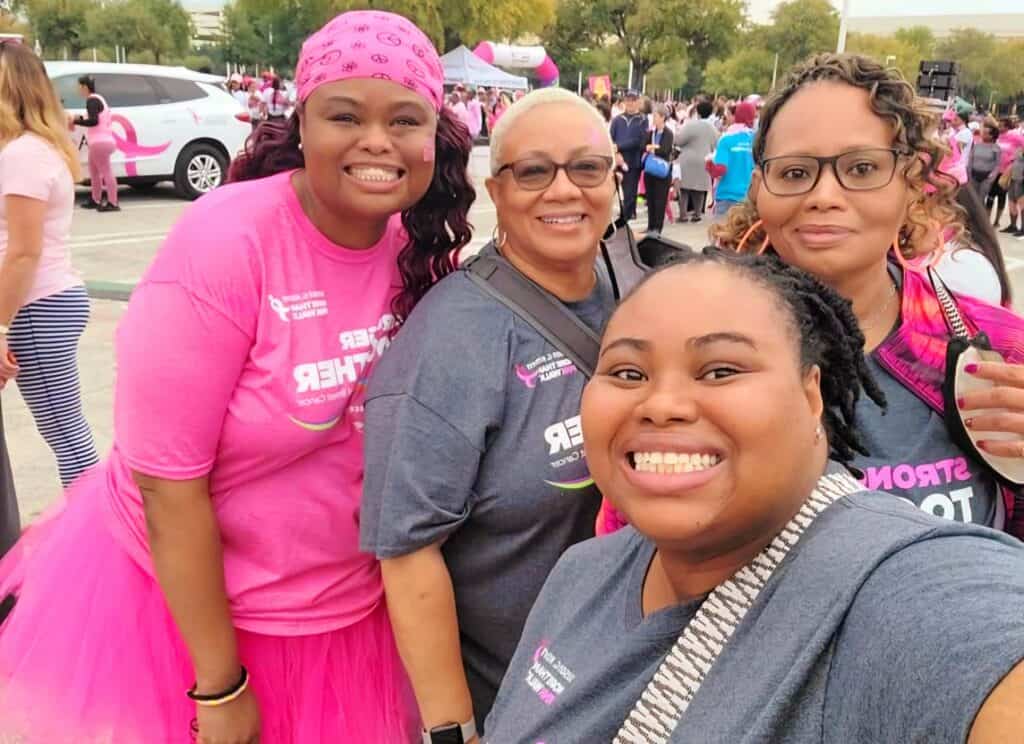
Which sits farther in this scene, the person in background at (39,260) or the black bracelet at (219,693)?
the person in background at (39,260)

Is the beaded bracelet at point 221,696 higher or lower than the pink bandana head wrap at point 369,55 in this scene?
lower

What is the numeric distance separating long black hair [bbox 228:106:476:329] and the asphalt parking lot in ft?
0.44

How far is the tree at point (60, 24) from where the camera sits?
44250mm

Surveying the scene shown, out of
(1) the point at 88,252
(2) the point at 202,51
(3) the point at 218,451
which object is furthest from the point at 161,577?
(2) the point at 202,51

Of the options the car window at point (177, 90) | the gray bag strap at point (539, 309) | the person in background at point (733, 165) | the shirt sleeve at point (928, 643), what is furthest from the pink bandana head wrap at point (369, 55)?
the car window at point (177, 90)

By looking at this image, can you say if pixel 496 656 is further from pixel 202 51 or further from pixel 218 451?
pixel 202 51

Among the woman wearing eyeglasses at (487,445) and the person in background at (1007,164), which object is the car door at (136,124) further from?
the person in background at (1007,164)

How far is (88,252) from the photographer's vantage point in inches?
335

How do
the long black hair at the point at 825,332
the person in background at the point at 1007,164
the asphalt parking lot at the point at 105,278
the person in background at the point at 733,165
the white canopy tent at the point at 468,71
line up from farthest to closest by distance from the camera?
the white canopy tent at the point at 468,71
the person in background at the point at 1007,164
the person in background at the point at 733,165
the asphalt parking lot at the point at 105,278
the long black hair at the point at 825,332

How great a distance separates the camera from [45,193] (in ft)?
9.89

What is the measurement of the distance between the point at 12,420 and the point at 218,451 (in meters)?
3.90

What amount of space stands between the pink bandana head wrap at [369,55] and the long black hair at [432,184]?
0.18 meters

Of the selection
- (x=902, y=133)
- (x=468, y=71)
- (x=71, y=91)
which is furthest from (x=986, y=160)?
(x=468, y=71)

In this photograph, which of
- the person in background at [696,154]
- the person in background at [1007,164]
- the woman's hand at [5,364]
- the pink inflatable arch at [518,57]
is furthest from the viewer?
the pink inflatable arch at [518,57]
